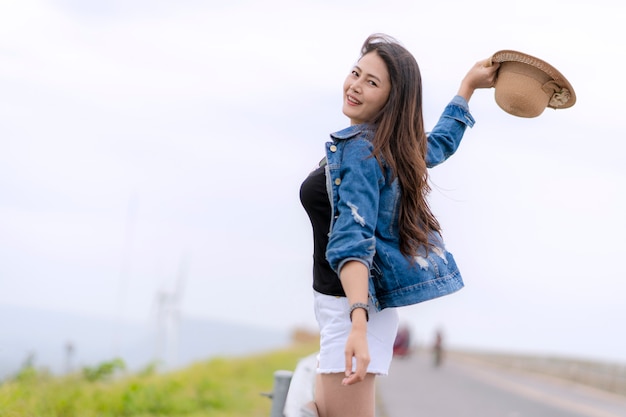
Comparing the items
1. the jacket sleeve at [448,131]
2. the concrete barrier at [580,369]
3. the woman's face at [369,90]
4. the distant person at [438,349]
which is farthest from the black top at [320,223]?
the distant person at [438,349]

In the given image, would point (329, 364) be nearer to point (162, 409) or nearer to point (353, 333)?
point (353, 333)

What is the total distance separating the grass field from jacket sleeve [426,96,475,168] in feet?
11.8

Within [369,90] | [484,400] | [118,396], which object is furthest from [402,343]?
[369,90]

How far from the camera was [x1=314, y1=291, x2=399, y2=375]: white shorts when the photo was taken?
3.11m

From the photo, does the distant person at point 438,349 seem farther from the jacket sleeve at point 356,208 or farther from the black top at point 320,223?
the jacket sleeve at point 356,208

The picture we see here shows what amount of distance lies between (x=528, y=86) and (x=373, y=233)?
88cm

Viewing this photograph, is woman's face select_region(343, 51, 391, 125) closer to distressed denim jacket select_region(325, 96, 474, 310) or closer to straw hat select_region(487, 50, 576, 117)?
distressed denim jacket select_region(325, 96, 474, 310)

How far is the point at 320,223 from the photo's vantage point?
319 cm

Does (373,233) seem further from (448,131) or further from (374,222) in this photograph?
(448,131)

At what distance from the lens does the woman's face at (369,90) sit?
3266 millimetres

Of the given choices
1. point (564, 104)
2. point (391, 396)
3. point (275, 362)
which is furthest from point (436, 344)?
point (564, 104)

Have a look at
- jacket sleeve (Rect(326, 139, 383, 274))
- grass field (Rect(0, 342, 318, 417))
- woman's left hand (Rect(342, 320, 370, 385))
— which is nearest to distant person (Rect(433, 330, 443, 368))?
grass field (Rect(0, 342, 318, 417))

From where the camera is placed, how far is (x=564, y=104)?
352 centimetres

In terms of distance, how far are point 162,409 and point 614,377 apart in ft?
44.1
